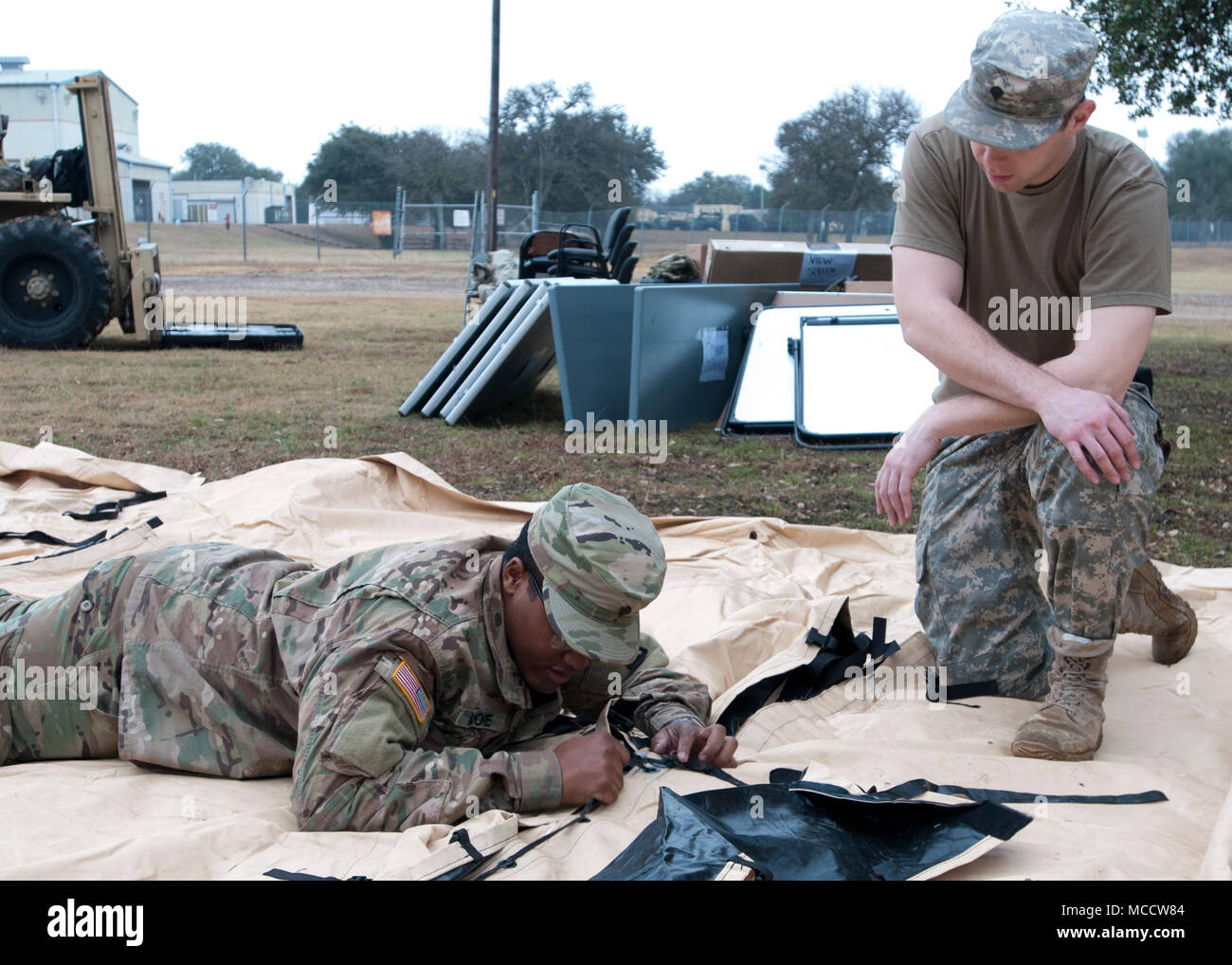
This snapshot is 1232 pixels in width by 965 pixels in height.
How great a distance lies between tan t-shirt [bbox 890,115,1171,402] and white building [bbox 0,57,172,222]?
22.4m

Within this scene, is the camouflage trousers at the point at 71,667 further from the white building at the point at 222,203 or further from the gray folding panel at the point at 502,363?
the white building at the point at 222,203

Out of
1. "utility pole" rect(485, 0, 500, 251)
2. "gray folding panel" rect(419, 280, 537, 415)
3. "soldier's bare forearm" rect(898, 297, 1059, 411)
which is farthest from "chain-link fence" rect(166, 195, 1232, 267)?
"soldier's bare forearm" rect(898, 297, 1059, 411)

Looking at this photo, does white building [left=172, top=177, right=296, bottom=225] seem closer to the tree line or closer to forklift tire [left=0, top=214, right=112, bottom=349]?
the tree line

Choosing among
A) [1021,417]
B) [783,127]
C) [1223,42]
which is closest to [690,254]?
[1223,42]

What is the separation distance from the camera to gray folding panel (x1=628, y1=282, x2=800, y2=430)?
7.02 meters

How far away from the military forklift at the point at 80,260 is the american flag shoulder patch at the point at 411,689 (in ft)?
31.4

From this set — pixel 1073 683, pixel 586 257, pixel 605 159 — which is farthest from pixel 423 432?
pixel 605 159

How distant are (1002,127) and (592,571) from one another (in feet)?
4.33

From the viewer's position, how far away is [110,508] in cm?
465

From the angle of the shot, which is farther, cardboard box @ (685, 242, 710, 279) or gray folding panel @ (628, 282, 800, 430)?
cardboard box @ (685, 242, 710, 279)

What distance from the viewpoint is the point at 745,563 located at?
423 cm

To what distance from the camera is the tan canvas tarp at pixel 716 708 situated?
1.95 metres

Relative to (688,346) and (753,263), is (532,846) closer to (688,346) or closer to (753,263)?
(688,346)

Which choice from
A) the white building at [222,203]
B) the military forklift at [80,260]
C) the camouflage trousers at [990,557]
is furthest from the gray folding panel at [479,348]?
the white building at [222,203]
